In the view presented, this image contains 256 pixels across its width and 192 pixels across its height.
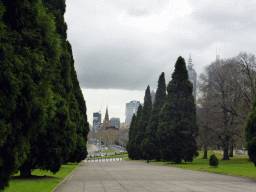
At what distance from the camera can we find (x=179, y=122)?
37.9m

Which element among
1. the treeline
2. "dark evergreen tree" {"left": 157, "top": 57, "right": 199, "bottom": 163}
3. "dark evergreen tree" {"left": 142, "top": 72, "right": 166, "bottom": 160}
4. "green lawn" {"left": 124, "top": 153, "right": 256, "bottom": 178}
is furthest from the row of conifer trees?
the treeline

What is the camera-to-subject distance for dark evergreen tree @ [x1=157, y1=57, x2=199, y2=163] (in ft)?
122

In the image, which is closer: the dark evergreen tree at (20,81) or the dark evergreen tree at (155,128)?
the dark evergreen tree at (20,81)

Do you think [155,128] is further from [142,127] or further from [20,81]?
[20,81]

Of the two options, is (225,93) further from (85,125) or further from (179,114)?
(85,125)

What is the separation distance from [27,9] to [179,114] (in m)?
31.0

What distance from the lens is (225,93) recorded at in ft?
125

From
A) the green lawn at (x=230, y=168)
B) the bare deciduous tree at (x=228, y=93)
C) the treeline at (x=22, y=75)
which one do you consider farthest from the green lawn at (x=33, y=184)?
the bare deciduous tree at (x=228, y=93)

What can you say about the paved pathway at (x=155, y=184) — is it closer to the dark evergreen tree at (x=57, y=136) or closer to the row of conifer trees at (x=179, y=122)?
the dark evergreen tree at (x=57, y=136)

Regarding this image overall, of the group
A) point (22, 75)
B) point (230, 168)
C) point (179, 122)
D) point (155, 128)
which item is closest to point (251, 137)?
point (230, 168)

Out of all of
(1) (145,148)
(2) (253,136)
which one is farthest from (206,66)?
(2) (253,136)

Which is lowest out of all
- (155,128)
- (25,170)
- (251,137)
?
(25,170)

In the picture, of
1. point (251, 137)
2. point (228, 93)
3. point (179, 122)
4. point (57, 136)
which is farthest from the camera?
point (179, 122)

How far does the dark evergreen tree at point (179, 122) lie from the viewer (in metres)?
37.2
